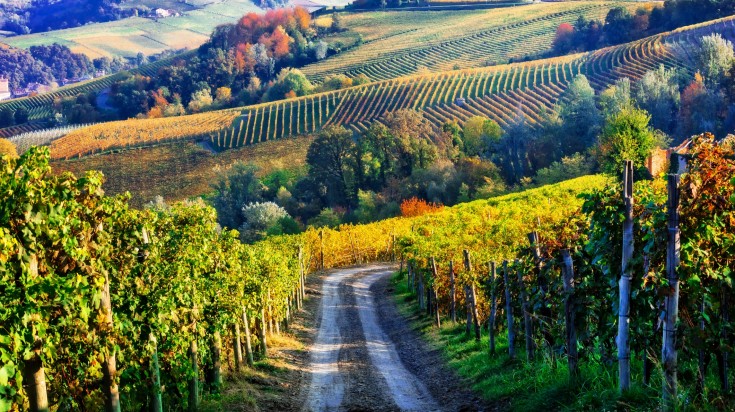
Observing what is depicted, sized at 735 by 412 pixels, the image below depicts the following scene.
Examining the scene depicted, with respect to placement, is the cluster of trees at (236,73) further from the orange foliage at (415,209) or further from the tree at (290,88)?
the orange foliage at (415,209)

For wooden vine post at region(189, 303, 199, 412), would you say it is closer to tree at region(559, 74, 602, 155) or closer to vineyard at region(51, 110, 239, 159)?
tree at region(559, 74, 602, 155)

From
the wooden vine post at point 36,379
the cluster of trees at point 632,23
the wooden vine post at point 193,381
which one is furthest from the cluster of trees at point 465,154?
the wooden vine post at point 36,379

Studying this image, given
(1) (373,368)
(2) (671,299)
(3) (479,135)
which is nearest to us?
(2) (671,299)

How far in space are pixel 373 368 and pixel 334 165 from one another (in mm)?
58016

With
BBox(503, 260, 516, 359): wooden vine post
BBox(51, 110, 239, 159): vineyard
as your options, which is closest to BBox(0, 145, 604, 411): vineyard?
BBox(503, 260, 516, 359): wooden vine post

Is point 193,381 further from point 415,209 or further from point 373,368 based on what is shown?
point 415,209

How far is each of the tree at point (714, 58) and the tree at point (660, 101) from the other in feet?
13.9

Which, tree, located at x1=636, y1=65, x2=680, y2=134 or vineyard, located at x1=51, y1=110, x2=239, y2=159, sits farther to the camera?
vineyard, located at x1=51, y1=110, x2=239, y2=159

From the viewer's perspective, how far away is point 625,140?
5225 centimetres

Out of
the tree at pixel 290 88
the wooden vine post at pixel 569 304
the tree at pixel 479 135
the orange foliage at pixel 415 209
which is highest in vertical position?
the tree at pixel 290 88

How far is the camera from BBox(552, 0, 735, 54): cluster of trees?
100250 mm

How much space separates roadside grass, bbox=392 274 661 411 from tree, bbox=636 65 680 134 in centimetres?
5969

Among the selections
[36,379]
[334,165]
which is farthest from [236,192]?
[36,379]

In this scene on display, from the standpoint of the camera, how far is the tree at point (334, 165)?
75438 mm
